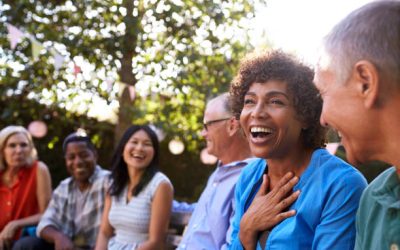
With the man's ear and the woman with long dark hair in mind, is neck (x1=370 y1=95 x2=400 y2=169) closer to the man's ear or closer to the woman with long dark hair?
the man's ear

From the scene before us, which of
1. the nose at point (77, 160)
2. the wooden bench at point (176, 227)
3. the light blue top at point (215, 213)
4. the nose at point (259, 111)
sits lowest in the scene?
the wooden bench at point (176, 227)

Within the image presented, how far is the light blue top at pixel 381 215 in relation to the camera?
1365 mm

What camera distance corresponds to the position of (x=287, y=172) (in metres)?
2.11

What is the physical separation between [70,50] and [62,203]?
2.34 meters

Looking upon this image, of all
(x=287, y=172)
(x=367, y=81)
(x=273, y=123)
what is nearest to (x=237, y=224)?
(x=287, y=172)

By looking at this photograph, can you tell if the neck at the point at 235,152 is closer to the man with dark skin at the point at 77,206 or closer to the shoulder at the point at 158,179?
the shoulder at the point at 158,179

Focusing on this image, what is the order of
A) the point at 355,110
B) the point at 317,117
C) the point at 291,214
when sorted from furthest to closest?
1. the point at 317,117
2. the point at 291,214
3. the point at 355,110

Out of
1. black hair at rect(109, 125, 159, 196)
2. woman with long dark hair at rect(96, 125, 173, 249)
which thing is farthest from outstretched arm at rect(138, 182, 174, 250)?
black hair at rect(109, 125, 159, 196)

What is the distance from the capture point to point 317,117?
84.7 inches

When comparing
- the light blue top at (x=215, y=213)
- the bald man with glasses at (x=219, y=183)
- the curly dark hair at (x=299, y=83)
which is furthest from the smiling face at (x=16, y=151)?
the curly dark hair at (x=299, y=83)

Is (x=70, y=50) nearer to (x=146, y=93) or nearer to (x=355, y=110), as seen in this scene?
(x=146, y=93)

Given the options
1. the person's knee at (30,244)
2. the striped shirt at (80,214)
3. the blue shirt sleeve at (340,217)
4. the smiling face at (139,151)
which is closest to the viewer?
Answer: the blue shirt sleeve at (340,217)

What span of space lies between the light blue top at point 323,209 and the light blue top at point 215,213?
805 millimetres

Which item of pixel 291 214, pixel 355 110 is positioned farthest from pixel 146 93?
pixel 355 110
